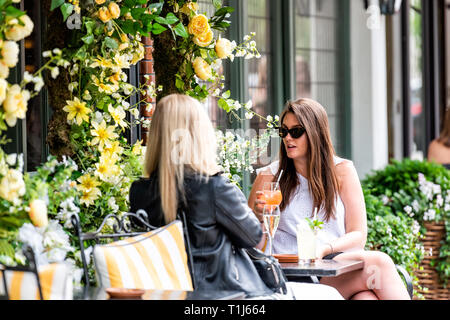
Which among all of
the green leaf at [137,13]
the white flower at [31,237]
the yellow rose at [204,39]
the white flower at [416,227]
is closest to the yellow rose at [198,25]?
the yellow rose at [204,39]

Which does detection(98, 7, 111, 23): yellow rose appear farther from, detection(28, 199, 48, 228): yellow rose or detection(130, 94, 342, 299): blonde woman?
detection(28, 199, 48, 228): yellow rose

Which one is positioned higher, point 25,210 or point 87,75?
point 87,75

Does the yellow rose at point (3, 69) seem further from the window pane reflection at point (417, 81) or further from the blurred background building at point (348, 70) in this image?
the window pane reflection at point (417, 81)

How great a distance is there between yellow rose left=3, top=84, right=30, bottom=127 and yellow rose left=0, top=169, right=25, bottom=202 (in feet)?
0.54

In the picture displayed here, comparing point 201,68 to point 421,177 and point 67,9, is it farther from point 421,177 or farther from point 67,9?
point 421,177

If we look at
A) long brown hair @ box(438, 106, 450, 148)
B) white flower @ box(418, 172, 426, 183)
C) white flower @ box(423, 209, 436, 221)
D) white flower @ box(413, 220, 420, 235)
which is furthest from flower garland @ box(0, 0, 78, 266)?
long brown hair @ box(438, 106, 450, 148)

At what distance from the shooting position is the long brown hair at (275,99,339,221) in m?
3.99

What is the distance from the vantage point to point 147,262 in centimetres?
269

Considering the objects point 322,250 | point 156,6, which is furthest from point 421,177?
point 156,6

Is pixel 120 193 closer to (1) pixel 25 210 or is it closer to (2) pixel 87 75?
(2) pixel 87 75

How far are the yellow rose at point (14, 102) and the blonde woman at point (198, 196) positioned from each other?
2.11 feet
